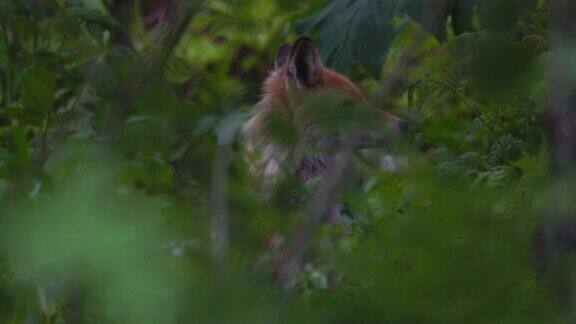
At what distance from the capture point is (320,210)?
47.3 inches

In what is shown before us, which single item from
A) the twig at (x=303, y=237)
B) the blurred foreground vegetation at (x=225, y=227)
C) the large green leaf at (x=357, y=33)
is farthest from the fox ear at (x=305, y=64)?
the twig at (x=303, y=237)

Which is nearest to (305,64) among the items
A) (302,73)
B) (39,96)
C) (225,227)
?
(302,73)

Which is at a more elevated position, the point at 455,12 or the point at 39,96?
the point at 39,96

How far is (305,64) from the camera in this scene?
19.5ft

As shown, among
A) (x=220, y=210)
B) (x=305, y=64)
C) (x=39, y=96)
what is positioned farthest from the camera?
(x=305, y=64)

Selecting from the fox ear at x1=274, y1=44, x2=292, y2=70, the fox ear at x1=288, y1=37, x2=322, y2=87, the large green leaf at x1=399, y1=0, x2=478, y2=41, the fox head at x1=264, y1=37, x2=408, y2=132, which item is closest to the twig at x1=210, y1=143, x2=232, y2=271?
the large green leaf at x1=399, y1=0, x2=478, y2=41

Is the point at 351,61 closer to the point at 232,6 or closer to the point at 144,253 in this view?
the point at 232,6

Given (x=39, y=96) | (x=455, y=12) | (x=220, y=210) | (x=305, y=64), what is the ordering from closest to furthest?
1. (x=220, y=210)
2. (x=39, y=96)
3. (x=455, y=12)
4. (x=305, y=64)

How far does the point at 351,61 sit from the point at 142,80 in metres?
2.99

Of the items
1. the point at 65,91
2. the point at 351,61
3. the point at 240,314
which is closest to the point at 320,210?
the point at 240,314

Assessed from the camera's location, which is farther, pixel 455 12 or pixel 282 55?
pixel 282 55

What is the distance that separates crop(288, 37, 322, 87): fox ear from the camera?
19.3 feet

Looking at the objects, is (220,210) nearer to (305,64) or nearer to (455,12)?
(455,12)

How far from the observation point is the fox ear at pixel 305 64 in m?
5.88
